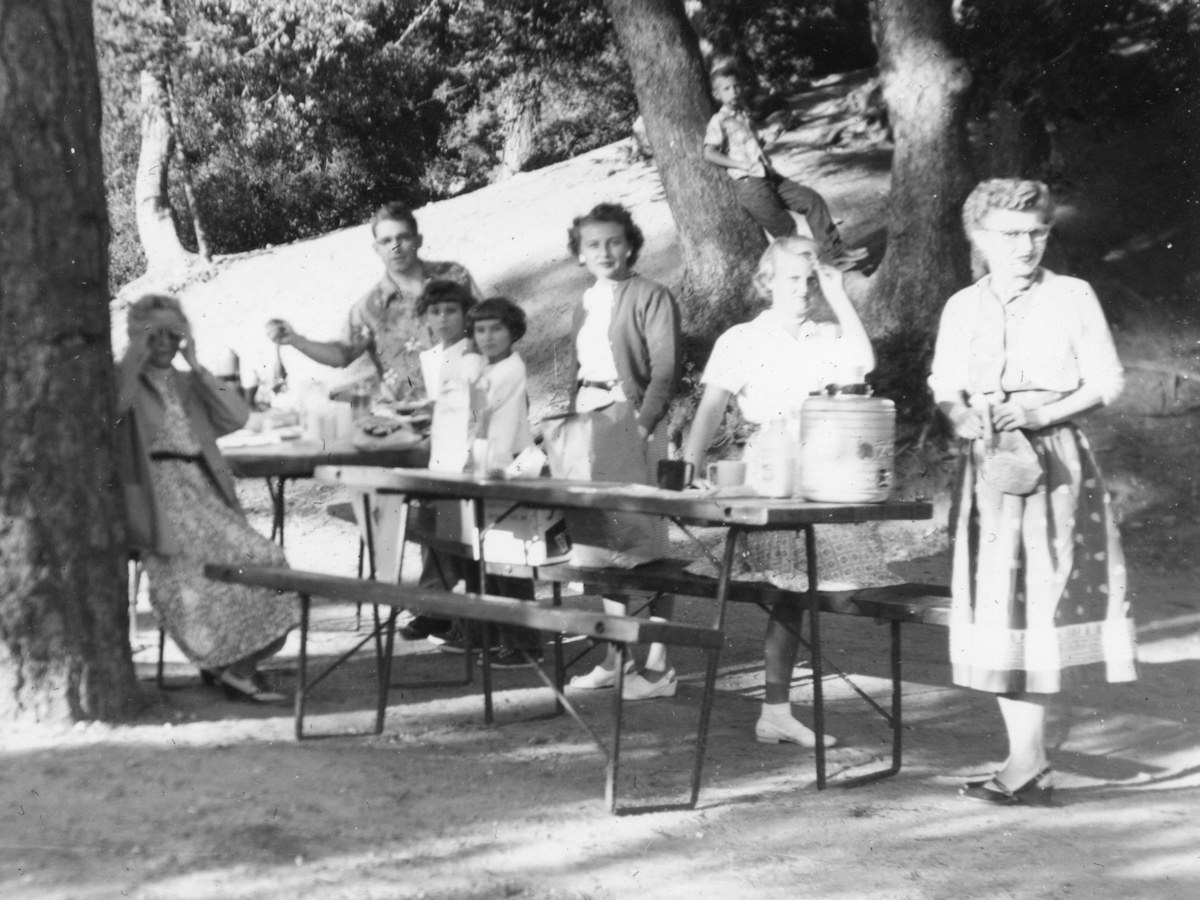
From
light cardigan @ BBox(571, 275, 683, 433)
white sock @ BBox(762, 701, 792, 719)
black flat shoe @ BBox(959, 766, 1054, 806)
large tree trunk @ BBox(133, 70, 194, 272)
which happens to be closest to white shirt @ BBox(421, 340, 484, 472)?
light cardigan @ BBox(571, 275, 683, 433)

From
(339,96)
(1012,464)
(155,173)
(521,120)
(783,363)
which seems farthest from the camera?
(339,96)

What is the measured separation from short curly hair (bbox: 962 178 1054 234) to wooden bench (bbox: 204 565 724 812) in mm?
1517

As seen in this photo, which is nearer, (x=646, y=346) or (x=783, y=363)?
(x=783, y=363)

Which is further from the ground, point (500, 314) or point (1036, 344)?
point (500, 314)

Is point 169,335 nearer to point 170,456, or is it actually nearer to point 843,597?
point 170,456

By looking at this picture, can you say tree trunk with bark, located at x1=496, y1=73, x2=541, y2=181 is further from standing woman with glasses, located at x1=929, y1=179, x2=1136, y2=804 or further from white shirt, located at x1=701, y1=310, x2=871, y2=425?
standing woman with glasses, located at x1=929, y1=179, x2=1136, y2=804

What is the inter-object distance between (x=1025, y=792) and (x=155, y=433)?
3354mm

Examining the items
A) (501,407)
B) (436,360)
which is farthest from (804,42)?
(501,407)

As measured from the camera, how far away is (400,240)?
7090mm

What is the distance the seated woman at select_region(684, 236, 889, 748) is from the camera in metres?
5.20

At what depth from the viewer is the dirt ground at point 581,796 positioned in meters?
4.13

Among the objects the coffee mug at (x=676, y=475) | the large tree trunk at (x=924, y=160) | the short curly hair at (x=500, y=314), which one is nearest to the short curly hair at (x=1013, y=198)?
the coffee mug at (x=676, y=475)

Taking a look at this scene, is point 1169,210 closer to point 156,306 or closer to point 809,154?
point 809,154

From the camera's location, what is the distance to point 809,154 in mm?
15977
